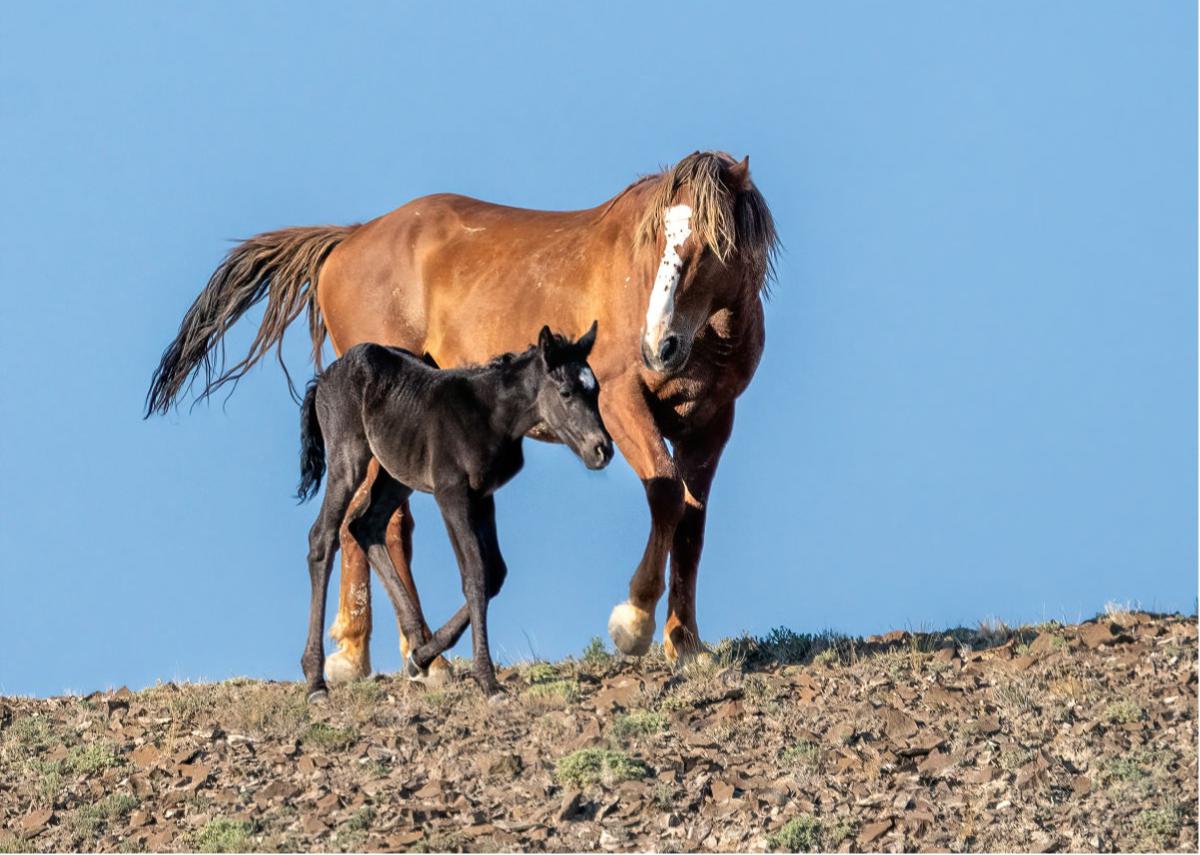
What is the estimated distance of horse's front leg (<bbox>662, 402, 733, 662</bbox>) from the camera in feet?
39.7

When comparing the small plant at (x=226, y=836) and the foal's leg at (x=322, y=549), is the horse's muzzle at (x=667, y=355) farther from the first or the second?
the small plant at (x=226, y=836)

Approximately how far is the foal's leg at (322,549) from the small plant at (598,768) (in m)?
2.06

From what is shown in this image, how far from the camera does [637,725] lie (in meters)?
10.3

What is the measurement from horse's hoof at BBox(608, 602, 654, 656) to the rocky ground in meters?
0.20

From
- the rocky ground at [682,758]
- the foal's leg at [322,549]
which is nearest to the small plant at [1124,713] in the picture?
the rocky ground at [682,758]

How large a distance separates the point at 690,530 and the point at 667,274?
5.73 ft

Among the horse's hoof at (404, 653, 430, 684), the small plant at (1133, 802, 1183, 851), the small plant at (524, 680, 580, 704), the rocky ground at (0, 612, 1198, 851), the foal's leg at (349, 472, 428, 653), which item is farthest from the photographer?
the foal's leg at (349, 472, 428, 653)

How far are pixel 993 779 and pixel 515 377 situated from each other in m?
3.45

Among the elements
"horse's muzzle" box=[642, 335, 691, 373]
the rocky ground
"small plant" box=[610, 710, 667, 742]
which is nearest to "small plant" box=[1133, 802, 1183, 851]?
the rocky ground

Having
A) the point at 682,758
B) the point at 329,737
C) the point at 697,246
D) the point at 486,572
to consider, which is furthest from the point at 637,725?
the point at 697,246

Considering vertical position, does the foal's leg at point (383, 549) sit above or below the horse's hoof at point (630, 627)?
above

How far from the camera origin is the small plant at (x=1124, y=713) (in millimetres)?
10109

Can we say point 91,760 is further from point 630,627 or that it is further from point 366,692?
point 630,627

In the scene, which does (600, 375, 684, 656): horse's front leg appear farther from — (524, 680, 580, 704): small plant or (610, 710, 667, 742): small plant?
(610, 710, 667, 742): small plant
